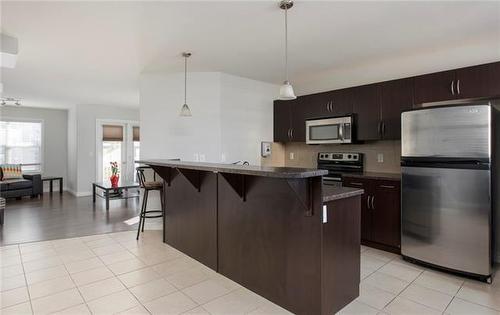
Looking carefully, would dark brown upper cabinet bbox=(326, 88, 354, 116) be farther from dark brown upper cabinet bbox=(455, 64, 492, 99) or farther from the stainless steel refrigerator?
dark brown upper cabinet bbox=(455, 64, 492, 99)

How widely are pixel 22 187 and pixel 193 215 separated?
19.8 ft

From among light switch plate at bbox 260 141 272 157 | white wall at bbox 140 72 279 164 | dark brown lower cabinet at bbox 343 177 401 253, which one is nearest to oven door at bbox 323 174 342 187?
dark brown lower cabinet at bbox 343 177 401 253

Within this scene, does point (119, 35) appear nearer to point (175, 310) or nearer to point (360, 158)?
point (175, 310)

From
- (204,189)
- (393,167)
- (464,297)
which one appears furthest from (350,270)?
(393,167)

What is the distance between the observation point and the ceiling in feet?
8.21

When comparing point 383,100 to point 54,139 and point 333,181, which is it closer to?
point 333,181

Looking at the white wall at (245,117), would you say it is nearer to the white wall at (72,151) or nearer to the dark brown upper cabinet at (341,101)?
the dark brown upper cabinet at (341,101)

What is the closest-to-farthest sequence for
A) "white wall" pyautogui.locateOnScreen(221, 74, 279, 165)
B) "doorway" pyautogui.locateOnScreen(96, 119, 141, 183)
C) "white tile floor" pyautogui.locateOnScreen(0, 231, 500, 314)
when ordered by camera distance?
"white tile floor" pyautogui.locateOnScreen(0, 231, 500, 314) → "white wall" pyautogui.locateOnScreen(221, 74, 279, 165) → "doorway" pyautogui.locateOnScreen(96, 119, 141, 183)

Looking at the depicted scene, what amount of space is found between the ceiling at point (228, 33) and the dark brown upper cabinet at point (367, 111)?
419mm

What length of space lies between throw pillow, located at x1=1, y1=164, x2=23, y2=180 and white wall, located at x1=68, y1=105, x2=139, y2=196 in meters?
1.22

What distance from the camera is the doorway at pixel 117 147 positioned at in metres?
8.14

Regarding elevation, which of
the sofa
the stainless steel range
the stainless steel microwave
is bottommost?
the sofa

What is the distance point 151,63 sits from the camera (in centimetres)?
404

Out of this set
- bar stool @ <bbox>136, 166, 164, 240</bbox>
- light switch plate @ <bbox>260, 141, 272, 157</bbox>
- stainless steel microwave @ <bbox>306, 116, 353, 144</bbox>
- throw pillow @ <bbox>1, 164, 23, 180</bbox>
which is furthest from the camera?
throw pillow @ <bbox>1, 164, 23, 180</bbox>
